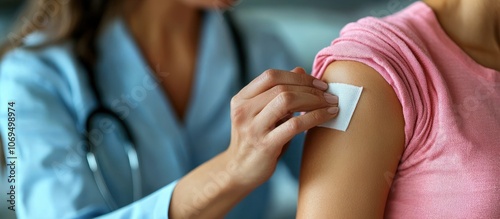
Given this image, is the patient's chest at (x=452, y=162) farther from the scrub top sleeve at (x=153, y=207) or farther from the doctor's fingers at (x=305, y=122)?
the scrub top sleeve at (x=153, y=207)

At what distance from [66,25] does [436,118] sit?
757 millimetres

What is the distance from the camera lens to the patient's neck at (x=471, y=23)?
30.3 inches

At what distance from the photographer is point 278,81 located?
0.74m

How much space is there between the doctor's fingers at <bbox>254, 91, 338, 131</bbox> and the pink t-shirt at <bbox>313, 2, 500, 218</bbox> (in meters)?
0.05

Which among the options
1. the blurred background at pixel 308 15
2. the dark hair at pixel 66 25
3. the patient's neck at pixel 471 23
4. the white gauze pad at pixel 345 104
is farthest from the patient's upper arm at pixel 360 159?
the blurred background at pixel 308 15

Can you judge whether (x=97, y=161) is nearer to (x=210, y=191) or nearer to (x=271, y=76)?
(x=210, y=191)

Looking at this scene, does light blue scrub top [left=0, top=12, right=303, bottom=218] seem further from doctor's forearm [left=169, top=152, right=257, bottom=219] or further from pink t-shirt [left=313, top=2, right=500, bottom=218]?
pink t-shirt [left=313, top=2, right=500, bottom=218]

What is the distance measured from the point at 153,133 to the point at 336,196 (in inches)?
22.9

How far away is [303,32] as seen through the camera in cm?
154

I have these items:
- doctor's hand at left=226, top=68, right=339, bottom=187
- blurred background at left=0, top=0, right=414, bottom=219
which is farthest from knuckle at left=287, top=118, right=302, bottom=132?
blurred background at left=0, top=0, right=414, bottom=219

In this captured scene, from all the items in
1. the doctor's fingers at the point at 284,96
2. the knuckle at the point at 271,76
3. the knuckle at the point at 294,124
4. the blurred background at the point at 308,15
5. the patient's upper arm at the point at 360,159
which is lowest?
the blurred background at the point at 308,15

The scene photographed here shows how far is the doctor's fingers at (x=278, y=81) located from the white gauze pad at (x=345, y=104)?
0.09 ft

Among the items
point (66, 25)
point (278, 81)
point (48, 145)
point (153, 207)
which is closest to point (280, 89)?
point (278, 81)

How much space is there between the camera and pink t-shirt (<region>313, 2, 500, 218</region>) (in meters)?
0.69
